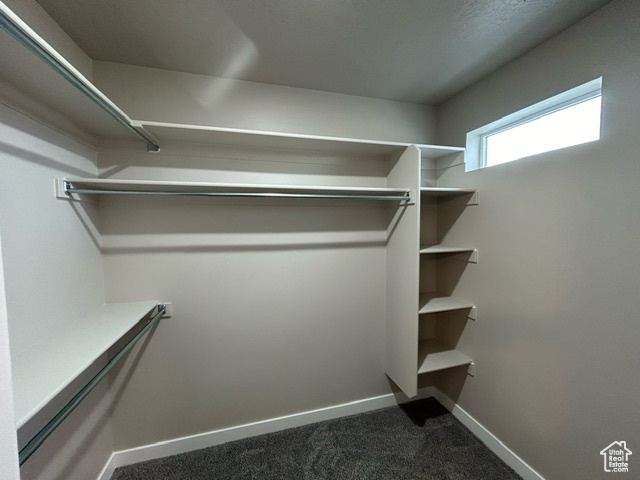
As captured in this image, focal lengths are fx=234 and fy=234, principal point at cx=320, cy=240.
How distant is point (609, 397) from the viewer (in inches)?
42.2

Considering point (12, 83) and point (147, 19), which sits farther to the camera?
point (147, 19)

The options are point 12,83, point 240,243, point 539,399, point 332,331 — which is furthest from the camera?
point 332,331

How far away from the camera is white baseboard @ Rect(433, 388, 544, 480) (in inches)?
54.7

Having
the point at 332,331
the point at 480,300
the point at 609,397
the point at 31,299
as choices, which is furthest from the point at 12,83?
the point at 609,397

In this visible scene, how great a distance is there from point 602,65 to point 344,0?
122cm

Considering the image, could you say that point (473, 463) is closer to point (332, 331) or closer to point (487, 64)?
point (332, 331)

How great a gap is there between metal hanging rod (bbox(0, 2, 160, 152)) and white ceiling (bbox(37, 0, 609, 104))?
49cm

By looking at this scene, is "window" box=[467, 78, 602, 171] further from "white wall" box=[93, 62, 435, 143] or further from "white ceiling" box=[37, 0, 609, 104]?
"white wall" box=[93, 62, 435, 143]

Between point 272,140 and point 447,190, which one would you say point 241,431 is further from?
point 447,190

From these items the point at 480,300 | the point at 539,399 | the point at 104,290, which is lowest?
the point at 539,399

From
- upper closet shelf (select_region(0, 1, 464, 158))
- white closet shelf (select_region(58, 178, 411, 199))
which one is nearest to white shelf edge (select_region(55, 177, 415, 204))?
white closet shelf (select_region(58, 178, 411, 199))

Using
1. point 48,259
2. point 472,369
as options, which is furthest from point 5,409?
point 472,369

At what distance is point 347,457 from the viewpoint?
1537mm

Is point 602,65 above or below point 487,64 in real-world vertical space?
below
